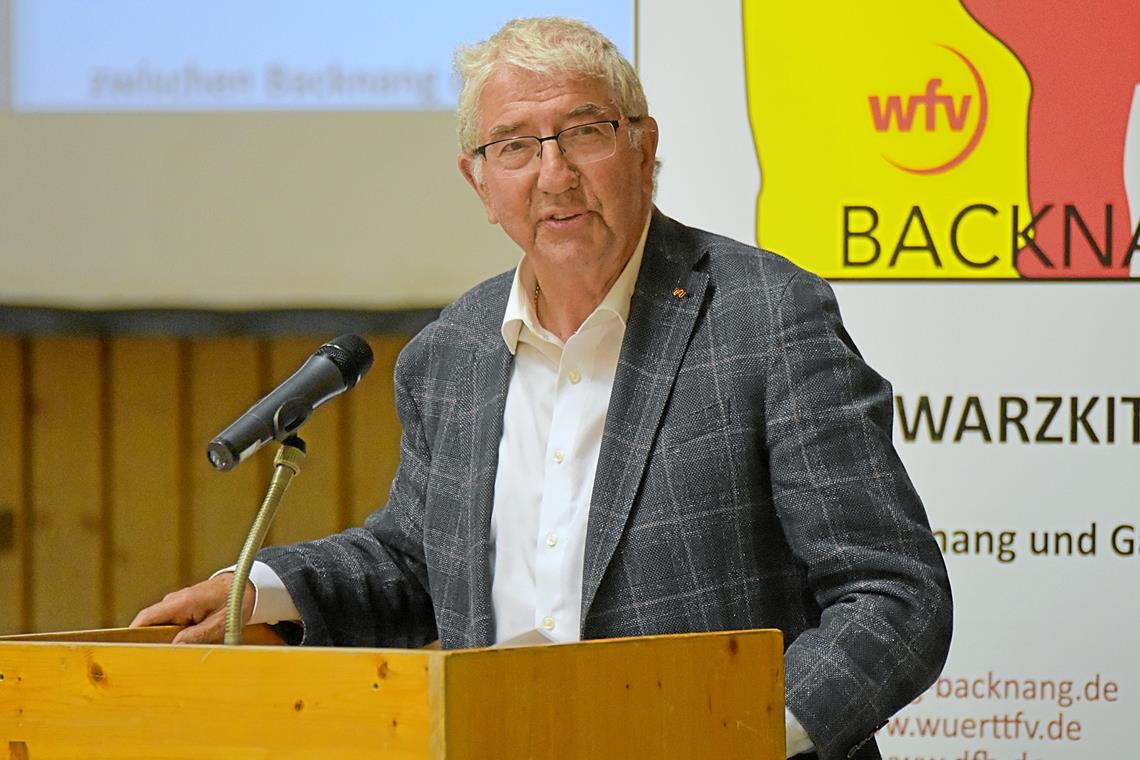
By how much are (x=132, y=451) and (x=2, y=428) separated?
0.97 ft

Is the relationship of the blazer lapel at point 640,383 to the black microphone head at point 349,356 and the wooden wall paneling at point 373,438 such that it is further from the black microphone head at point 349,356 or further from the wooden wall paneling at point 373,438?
the wooden wall paneling at point 373,438

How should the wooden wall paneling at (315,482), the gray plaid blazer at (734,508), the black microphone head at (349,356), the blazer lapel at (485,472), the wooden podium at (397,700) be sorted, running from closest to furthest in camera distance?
the wooden podium at (397,700) < the black microphone head at (349,356) < the gray plaid blazer at (734,508) < the blazer lapel at (485,472) < the wooden wall paneling at (315,482)

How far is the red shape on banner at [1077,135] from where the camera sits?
8.18 feet

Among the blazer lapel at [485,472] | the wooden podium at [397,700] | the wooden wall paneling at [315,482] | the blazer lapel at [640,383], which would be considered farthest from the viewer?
the wooden wall paneling at [315,482]

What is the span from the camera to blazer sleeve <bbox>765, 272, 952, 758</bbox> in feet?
5.01

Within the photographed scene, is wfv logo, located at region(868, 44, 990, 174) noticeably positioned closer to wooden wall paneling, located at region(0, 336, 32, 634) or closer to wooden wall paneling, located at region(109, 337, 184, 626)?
wooden wall paneling, located at region(109, 337, 184, 626)

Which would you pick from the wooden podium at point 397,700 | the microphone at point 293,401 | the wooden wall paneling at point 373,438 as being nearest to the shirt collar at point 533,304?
the microphone at point 293,401

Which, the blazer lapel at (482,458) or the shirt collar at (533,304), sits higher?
the shirt collar at (533,304)

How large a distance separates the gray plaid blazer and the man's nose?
0.16 m

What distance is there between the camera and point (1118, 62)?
2.49 metres

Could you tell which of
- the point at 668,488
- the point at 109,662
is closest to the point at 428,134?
the point at 668,488

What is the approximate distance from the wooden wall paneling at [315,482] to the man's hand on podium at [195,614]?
1.48 metres

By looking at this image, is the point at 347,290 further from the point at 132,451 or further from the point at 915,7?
Answer: the point at 915,7

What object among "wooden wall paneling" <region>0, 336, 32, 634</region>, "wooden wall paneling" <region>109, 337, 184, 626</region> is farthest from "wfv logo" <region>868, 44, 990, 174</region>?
"wooden wall paneling" <region>0, 336, 32, 634</region>
